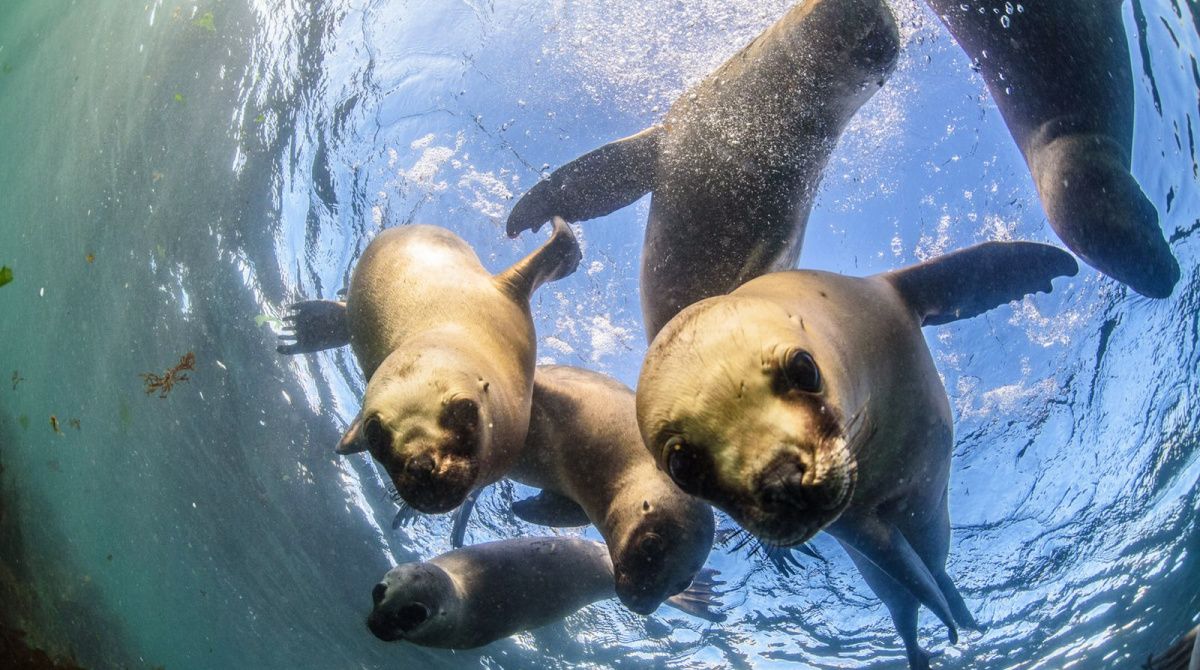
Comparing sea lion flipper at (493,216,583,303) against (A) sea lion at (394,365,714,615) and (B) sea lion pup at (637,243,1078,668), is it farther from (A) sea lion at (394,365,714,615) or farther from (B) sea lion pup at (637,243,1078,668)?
(B) sea lion pup at (637,243,1078,668)

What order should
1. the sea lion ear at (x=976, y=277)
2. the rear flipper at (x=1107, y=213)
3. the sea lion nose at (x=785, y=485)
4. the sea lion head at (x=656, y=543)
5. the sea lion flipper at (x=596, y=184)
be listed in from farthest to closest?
1. the sea lion flipper at (x=596, y=184)
2. the rear flipper at (x=1107, y=213)
3. the sea lion ear at (x=976, y=277)
4. the sea lion head at (x=656, y=543)
5. the sea lion nose at (x=785, y=485)

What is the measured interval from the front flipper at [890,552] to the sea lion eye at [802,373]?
2.12 meters

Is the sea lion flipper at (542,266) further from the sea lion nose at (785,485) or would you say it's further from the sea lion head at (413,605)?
the sea lion nose at (785,485)

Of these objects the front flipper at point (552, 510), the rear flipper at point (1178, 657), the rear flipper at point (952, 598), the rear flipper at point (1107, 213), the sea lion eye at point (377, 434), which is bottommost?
the rear flipper at point (1178, 657)

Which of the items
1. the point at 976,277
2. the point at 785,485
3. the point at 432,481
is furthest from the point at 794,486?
the point at 976,277

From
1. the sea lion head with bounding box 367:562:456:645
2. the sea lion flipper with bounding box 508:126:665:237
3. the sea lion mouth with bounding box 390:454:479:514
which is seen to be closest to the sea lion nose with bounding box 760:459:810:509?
the sea lion mouth with bounding box 390:454:479:514

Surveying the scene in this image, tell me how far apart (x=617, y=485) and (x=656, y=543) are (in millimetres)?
544

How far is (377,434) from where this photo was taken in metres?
2.29

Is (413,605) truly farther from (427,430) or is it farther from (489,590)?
(427,430)

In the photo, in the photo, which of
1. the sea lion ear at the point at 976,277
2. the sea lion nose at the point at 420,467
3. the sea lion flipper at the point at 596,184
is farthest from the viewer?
the sea lion flipper at the point at 596,184

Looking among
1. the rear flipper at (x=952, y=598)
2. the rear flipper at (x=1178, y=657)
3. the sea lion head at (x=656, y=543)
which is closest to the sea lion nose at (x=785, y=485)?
the sea lion head at (x=656, y=543)

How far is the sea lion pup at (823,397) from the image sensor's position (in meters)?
1.77

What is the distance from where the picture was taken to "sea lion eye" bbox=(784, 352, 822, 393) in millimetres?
1884

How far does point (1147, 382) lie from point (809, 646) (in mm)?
8663
